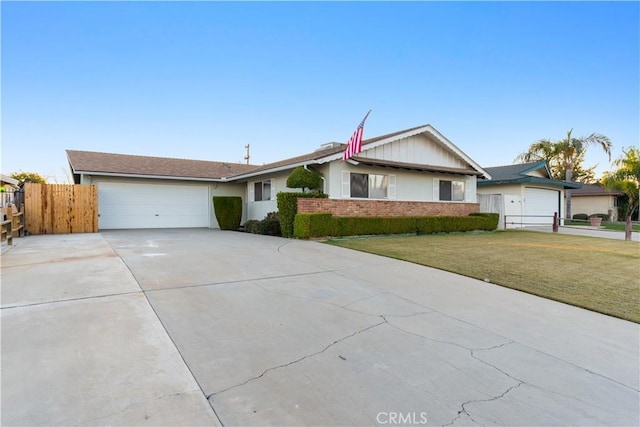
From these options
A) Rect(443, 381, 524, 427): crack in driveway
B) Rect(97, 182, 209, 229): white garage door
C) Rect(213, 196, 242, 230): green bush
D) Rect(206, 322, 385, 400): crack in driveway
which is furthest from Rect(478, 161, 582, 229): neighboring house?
Rect(443, 381, 524, 427): crack in driveway

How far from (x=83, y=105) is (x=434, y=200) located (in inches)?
688

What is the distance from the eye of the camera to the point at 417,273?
6406 millimetres

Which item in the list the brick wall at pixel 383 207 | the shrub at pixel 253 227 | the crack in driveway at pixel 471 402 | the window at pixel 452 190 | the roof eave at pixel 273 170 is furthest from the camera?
the window at pixel 452 190

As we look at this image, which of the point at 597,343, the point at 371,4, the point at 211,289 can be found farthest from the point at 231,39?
the point at 597,343

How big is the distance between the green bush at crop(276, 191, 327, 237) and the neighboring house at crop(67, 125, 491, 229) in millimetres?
364

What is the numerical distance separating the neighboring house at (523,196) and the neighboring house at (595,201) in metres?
9.82

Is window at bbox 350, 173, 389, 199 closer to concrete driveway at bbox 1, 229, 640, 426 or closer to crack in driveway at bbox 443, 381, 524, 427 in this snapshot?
concrete driveway at bbox 1, 229, 640, 426

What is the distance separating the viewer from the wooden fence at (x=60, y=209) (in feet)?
41.3

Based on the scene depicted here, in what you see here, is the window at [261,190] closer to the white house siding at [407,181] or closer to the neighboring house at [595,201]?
the white house siding at [407,181]

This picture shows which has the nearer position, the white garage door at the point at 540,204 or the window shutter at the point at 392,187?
the window shutter at the point at 392,187

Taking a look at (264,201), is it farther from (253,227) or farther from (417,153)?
(417,153)

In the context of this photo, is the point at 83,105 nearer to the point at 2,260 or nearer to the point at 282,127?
the point at 282,127

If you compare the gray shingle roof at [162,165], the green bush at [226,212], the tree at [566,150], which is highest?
the tree at [566,150]

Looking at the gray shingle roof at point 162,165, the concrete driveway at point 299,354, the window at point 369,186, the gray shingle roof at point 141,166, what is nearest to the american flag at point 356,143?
the gray shingle roof at point 162,165
